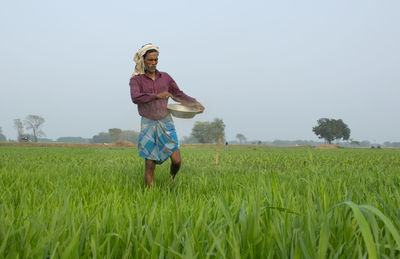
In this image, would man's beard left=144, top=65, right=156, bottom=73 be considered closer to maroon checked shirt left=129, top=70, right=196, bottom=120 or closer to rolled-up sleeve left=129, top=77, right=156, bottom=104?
maroon checked shirt left=129, top=70, right=196, bottom=120

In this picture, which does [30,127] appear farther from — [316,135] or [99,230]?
[99,230]

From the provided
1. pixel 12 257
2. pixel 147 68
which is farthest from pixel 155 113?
pixel 12 257

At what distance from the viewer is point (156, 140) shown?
4.36 metres

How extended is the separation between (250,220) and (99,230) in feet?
2.67

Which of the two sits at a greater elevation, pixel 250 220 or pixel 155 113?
pixel 155 113

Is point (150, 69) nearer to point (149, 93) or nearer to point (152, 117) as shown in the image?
point (149, 93)

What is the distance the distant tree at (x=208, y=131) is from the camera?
92.4m

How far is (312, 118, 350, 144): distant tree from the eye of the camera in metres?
92.7

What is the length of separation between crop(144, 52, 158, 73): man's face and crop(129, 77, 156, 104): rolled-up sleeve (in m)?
0.28

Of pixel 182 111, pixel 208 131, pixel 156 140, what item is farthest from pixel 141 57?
pixel 208 131

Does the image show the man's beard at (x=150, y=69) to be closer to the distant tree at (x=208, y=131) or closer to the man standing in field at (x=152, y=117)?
the man standing in field at (x=152, y=117)

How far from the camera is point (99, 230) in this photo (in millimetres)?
1540

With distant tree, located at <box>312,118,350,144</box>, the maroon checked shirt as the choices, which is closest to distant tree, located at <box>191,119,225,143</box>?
distant tree, located at <box>312,118,350,144</box>

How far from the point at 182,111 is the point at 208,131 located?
88.9 meters
